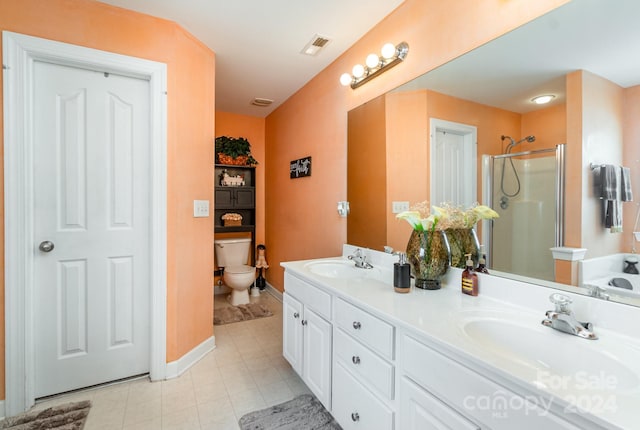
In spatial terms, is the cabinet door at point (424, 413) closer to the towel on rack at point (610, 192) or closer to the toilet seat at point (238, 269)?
the towel on rack at point (610, 192)

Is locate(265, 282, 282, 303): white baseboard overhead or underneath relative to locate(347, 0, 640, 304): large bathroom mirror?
underneath

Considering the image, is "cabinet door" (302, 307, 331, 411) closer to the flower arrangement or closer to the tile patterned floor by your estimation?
the tile patterned floor

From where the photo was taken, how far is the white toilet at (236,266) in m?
3.33

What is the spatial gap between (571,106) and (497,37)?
46 centimetres

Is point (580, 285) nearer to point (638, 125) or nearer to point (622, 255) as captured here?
point (622, 255)

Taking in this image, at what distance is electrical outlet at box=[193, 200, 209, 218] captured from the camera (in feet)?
7.29

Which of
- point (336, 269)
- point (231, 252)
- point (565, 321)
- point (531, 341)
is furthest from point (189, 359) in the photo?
point (565, 321)

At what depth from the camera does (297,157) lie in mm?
3182

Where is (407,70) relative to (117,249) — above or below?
above

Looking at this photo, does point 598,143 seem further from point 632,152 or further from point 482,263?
point 482,263

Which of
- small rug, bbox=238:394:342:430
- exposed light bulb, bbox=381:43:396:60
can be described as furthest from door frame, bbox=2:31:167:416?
exposed light bulb, bbox=381:43:396:60

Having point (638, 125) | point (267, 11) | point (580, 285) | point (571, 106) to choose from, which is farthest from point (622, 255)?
point (267, 11)

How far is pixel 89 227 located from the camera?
1868 millimetres

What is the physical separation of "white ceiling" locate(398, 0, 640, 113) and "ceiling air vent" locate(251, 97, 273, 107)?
2.27 m
